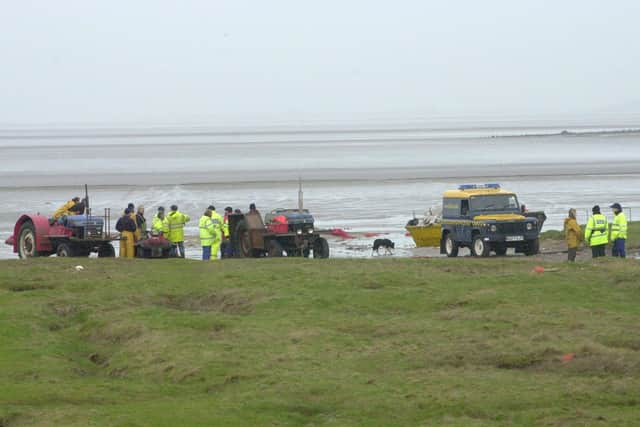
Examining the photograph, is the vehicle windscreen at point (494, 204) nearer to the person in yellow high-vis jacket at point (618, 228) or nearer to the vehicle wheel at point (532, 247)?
the vehicle wheel at point (532, 247)

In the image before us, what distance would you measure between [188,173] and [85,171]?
1013 centimetres

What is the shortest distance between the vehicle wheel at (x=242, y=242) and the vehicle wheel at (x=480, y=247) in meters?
6.28

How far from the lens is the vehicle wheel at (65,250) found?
30.1 metres

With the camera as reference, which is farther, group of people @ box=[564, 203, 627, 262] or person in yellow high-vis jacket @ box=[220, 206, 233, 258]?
person in yellow high-vis jacket @ box=[220, 206, 233, 258]

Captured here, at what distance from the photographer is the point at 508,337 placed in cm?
1633

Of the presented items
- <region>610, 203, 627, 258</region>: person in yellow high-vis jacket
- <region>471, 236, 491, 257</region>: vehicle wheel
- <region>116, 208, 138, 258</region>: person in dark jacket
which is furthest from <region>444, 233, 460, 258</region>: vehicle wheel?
<region>116, 208, 138, 258</region>: person in dark jacket

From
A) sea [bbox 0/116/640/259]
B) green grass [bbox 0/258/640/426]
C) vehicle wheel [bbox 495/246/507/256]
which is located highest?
sea [bbox 0/116/640/259]

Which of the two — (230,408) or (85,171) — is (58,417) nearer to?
(230,408)

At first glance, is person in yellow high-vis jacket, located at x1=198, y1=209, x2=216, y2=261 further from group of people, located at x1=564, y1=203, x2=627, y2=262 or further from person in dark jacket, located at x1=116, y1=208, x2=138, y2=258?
group of people, located at x1=564, y1=203, x2=627, y2=262

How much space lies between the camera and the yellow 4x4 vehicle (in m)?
31.5

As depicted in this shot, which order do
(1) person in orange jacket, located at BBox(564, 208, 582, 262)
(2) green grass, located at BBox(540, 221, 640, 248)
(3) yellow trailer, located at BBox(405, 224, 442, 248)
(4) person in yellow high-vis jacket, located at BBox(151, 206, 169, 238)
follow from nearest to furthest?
(1) person in orange jacket, located at BBox(564, 208, 582, 262)
(4) person in yellow high-vis jacket, located at BBox(151, 206, 169, 238)
(2) green grass, located at BBox(540, 221, 640, 248)
(3) yellow trailer, located at BBox(405, 224, 442, 248)

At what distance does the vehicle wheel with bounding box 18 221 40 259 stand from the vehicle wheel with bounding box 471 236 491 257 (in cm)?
1215

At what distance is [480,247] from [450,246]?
1427 mm

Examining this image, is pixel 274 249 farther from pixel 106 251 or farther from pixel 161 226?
pixel 106 251
